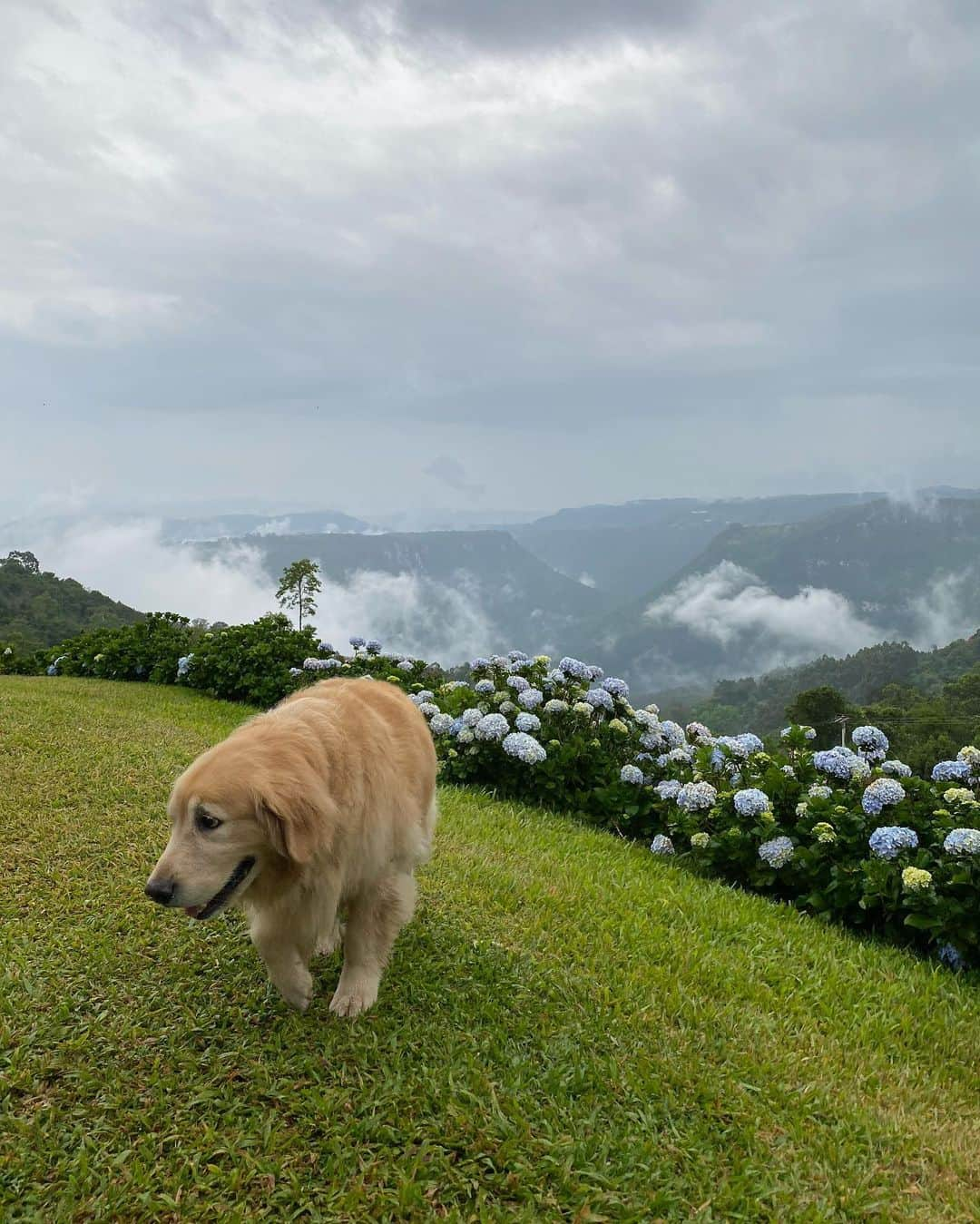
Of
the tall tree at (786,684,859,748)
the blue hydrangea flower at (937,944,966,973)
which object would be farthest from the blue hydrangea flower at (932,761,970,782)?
the tall tree at (786,684,859,748)

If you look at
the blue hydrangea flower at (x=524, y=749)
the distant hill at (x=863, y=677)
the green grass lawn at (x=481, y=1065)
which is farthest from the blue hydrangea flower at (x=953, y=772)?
the distant hill at (x=863, y=677)

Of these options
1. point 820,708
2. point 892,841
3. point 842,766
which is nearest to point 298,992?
point 892,841

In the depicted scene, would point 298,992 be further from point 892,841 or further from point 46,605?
point 46,605

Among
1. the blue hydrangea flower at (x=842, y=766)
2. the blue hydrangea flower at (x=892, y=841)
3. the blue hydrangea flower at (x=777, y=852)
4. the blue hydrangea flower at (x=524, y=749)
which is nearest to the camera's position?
the blue hydrangea flower at (x=892, y=841)

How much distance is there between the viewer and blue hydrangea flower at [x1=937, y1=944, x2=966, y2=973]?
190 inches

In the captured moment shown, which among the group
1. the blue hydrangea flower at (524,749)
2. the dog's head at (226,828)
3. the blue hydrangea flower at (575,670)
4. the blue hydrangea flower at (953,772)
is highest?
the blue hydrangea flower at (575,670)

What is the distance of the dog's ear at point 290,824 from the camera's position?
9.12ft

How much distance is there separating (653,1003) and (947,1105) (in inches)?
50.9

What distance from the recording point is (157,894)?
2689 millimetres

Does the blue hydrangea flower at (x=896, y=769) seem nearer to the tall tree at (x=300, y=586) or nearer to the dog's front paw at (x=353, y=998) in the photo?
the dog's front paw at (x=353, y=998)

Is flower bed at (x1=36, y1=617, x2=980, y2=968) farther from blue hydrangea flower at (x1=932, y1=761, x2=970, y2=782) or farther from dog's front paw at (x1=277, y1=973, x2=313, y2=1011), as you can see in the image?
dog's front paw at (x1=277, y1=973, x2=313, y2=1011)

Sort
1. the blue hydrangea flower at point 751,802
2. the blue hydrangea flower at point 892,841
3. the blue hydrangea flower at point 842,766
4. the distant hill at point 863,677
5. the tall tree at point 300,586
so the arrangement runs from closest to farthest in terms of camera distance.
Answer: the blue hydrangea flower at point 892,841, the blue hydrangea flower at point 751,802, the blue hydrangea flower at point 842,766, the tall tree at point 300,586, the distant hill at point 863,677

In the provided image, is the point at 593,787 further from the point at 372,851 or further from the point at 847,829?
the point at 372,851

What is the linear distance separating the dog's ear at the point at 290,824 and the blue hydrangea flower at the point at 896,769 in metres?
5.03
